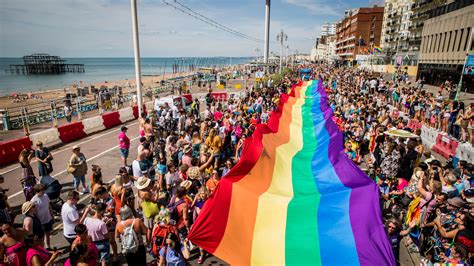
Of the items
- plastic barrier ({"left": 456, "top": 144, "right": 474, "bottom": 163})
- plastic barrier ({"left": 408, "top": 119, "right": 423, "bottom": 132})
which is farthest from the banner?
plastic barrier ({"left": 456, "top": 144, "right": 474, "bottom": 163})

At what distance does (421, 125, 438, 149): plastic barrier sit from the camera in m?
13.7

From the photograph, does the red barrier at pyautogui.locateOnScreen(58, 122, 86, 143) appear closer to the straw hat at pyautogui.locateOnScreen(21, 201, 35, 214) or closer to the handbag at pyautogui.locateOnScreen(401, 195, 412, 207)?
the straw hat at pyautogui.locateOnScreen(21, 201, 35, 214)

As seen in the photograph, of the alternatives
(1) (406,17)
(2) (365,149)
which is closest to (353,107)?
(2) (365,149)

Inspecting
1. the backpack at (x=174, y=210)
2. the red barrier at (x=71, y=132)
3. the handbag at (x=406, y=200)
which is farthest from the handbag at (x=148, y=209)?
the red barrier at (x=71, y=132)

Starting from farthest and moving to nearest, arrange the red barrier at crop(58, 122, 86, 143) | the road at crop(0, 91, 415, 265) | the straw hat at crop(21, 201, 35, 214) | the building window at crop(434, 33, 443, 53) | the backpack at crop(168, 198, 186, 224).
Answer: the building window at crop(434, 33, 443, 53)
the red barrier at crop(58, 122, 86, 143)
the road at crop(0, 91, 415, 265)
the backpack at crop(168, 198, 186, 224)
the straw hat at crop(21, 201, 35, 214)

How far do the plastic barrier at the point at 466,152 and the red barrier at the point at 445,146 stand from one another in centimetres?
52

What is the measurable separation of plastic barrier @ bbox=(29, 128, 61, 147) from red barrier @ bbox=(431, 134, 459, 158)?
18.8 m

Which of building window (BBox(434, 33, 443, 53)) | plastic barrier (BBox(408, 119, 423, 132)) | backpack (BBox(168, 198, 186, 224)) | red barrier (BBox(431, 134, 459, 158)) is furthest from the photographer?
building window (BBox(434, 33, 443, 53))

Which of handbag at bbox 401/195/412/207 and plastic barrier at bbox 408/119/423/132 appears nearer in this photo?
handbag at bbox 401/195/412/207

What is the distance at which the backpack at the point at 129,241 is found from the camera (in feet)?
15.2

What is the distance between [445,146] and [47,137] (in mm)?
19096

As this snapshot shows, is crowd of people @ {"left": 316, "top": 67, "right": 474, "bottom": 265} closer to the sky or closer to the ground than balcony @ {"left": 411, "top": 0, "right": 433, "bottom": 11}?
closer to the ground

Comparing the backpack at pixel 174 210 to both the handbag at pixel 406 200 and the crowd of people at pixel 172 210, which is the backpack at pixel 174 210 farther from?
the handbag at pixel 406 200

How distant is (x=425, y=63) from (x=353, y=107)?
34.3 metres
